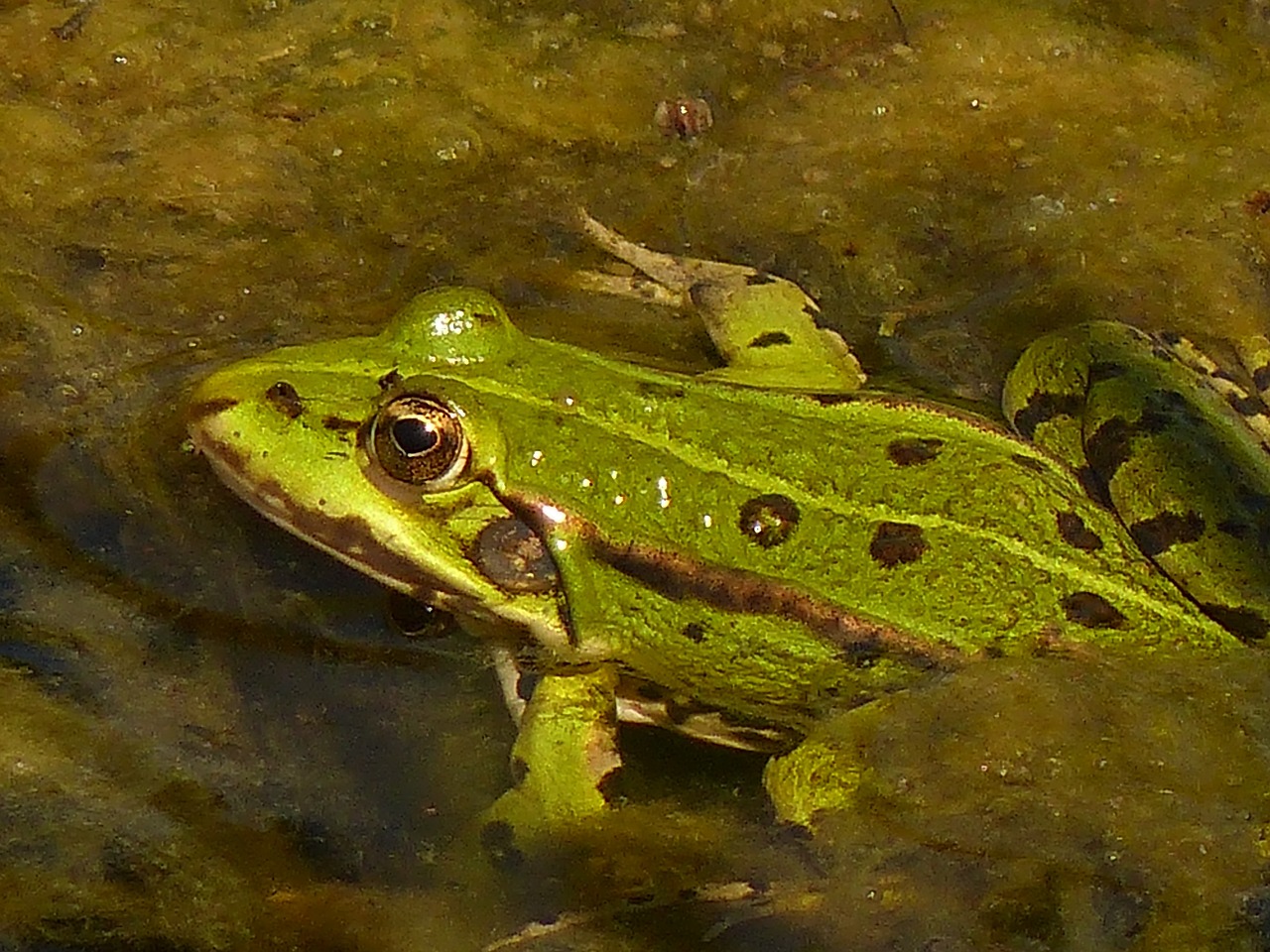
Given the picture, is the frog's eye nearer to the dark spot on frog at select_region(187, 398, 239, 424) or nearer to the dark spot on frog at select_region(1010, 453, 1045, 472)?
the dark spot on frog at select_region(187, 398, 239, 424)

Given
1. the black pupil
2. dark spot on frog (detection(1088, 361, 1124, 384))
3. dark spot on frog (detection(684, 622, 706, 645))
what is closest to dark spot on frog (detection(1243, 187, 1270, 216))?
dark spot on frog (detection(1088, 361, 1124, 384))

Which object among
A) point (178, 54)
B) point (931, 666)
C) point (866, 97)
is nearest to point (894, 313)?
point (866, 97)

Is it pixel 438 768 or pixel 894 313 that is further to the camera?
pixel 894 313

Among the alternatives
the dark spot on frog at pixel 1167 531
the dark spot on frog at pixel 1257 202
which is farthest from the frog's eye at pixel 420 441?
the dark spot on frog at pixel 1257 202

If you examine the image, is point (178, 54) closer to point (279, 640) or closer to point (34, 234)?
point (34, 234)

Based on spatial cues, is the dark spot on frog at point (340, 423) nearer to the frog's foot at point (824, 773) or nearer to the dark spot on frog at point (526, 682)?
the dark spot on frog at point (526, 682)

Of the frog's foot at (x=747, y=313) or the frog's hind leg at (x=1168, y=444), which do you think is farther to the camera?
the frog's foot at (x=747, y=313)

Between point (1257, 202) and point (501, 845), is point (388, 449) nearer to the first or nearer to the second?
point (501, 845)
